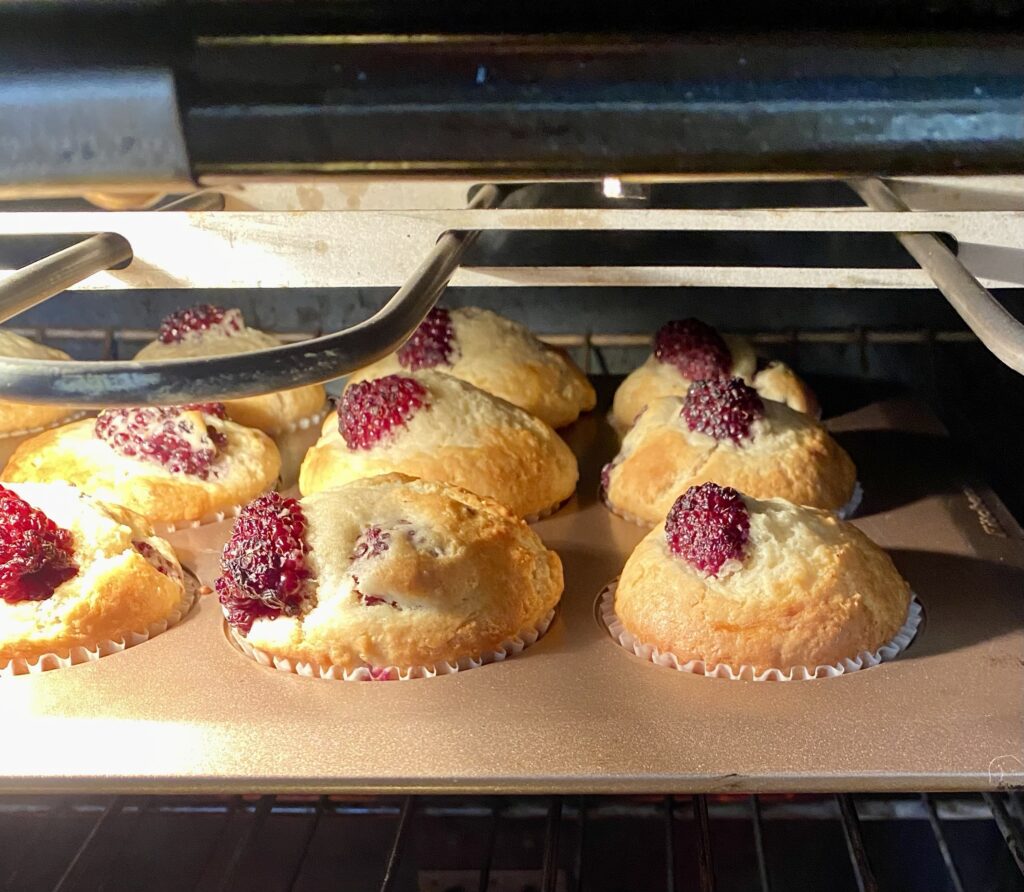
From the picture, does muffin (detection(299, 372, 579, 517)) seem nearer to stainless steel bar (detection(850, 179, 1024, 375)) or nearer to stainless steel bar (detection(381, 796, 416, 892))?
stainless steel bar (detection(381, 796, 416, 892))

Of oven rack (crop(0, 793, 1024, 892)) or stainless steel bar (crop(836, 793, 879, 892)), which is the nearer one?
stainless steel bar (crop(836, 793, 879, 892))

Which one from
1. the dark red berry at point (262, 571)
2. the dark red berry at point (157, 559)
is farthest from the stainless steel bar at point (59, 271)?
the dark red berry at point (157, 559)

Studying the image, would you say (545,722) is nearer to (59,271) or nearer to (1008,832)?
(1008,832)

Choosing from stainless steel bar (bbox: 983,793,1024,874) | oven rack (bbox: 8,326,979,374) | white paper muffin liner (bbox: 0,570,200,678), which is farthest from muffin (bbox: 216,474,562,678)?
oven rack (bbox: 8,326,979,374)

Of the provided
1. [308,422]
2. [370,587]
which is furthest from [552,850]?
[308,422]

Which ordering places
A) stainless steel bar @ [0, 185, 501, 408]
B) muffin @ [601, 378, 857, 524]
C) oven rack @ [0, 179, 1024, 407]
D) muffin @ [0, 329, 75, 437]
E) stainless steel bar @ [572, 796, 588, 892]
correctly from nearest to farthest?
stainless steel bar @ [0, 185, 501, 408]
oven rack @ [0, 179, 1024, 407]
stainless steel bar @ [572, 796, 588, 892]
muffin @ [601, 378, 857, 524]
muffin @ [0, 329, 75, 437]
